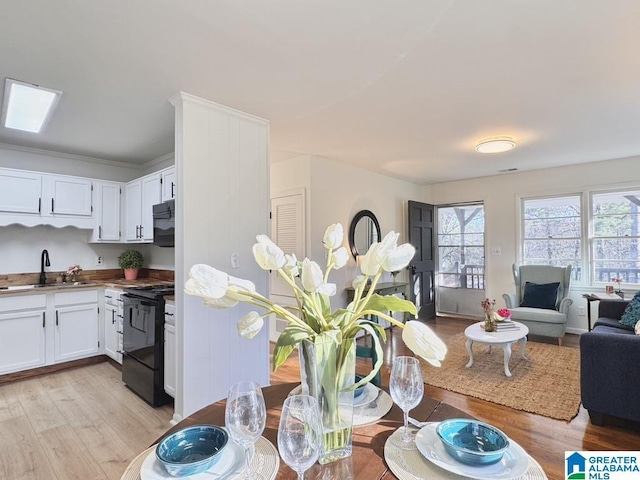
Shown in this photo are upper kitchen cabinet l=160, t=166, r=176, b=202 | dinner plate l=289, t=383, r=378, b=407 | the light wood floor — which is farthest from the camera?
upper kitchen cabinet l=160, t=166, r=176, b=202

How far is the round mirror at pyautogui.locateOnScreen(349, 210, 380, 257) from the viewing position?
4.82 m

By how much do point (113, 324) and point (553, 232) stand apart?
608 centimetres

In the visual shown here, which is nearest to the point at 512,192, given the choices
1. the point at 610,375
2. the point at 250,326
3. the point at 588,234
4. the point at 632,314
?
the point at 588,234

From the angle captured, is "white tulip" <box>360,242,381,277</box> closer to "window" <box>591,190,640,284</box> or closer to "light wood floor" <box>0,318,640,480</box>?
"light wood floor" <box>0,318,640,480</box>

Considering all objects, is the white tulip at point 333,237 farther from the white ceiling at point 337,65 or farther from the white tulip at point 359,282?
the white ceiling at point 337,65

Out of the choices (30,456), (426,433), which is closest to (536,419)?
(426,433)

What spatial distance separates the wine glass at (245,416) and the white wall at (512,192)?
4752 millimetres

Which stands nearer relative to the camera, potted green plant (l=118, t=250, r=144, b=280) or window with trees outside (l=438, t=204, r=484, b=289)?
potted green plant (l=118, t=250, r=144, b=280)

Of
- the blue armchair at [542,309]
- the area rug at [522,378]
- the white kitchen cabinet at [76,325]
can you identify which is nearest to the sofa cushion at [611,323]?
the area rug at [522,378]

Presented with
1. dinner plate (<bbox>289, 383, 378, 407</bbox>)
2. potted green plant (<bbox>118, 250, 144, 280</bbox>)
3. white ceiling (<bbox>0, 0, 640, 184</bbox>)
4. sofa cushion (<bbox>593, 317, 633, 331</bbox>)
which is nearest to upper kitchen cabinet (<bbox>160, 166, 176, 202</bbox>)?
white ceiling (<bbox>0, 0, 640, 184</bbox>)

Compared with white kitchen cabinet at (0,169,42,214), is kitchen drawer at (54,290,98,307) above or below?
below

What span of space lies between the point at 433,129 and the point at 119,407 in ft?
12.4

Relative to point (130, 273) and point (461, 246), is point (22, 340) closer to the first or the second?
point (130, 273)

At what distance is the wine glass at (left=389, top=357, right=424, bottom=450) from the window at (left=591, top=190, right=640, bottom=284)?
5.29 meters
